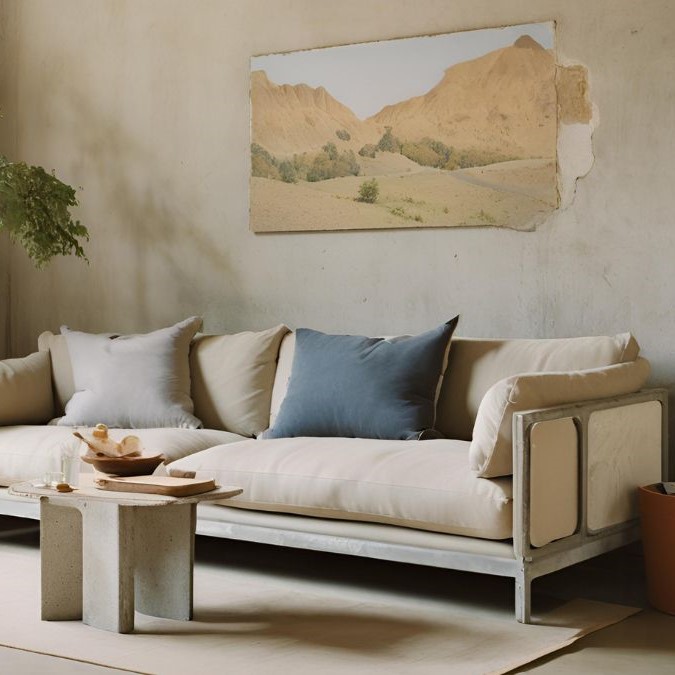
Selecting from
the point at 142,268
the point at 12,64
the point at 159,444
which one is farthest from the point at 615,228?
the point at 12,64

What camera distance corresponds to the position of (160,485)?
3412 mm

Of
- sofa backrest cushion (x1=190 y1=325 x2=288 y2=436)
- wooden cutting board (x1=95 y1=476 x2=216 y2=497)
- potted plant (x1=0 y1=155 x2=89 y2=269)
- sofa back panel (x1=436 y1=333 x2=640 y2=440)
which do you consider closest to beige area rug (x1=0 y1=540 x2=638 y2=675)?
wooden cutting board (x1=95 y1=476 x2=216 y2=497)

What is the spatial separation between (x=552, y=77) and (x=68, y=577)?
2.65 m

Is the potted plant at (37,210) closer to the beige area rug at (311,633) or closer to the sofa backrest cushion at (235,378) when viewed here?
the sofa backrest cushion at (235,378)

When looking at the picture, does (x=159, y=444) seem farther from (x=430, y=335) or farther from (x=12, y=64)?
(x=12, y=64)

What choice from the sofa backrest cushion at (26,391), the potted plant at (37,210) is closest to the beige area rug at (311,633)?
the sofa backrest cushion at (26,391)

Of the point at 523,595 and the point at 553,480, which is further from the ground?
the point at 553,480

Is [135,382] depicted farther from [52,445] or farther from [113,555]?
[113,555]

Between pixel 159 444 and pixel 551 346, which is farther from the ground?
pixel 551 346

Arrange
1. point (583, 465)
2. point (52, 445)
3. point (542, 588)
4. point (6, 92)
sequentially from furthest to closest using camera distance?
1. point (6, 92)
2. point (52, 445)
3. point (542, 588)
4. point (583, 465)

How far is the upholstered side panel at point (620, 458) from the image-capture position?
3891 millimetres

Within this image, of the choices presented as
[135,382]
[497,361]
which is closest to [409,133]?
[497,361]

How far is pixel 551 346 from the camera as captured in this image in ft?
14.5

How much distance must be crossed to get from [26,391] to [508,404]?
242 centimetres
